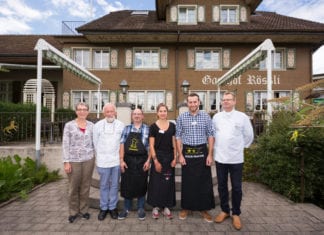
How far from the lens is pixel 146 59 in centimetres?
1440

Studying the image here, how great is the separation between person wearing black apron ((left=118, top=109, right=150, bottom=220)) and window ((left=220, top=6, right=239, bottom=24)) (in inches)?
542

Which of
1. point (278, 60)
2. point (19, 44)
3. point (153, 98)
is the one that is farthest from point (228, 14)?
point (19, 44)

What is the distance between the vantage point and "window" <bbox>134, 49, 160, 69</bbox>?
14.4m

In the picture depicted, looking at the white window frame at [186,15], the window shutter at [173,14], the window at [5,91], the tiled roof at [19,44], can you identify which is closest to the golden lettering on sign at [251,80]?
the white window frame at [186,15]

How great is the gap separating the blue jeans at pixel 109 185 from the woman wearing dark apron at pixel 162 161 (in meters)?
0.58

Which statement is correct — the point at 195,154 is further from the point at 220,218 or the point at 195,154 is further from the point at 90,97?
the point at 90,97

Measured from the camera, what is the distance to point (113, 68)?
14.3 metres

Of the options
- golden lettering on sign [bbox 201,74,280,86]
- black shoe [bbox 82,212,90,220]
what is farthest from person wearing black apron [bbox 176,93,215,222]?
golden lettering on sign [bbox 201,74,280,86]

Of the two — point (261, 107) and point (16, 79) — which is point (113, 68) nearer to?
point (16, 79)

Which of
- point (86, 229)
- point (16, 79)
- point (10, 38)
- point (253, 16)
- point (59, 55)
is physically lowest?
point (86, 229)

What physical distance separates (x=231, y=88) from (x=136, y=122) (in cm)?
1220

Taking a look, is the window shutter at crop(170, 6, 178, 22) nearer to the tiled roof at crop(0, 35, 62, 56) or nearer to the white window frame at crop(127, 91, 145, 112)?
the white window frame at crop(127, 91, 145, 112)

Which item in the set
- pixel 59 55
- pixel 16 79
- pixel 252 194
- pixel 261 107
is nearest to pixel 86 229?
pixel 252 194

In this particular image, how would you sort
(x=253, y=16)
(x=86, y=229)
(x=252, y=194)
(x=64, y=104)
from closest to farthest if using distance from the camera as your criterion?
(x=86, y=229) → (x=252, y=194) → (x=64, y=104) → (x=253, y=16)
